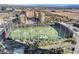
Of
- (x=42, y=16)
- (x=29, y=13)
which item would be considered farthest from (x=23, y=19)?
(x=42, y=16)

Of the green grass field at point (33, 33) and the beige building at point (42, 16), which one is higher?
the beige building at point (42, 16)

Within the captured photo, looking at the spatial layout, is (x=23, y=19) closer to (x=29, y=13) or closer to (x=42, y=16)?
(x=29, y=13)

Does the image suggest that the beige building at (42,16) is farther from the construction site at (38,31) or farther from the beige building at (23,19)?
the beige building at (23,19)

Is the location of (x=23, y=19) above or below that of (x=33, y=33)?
above

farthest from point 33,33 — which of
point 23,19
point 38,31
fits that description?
point 23,19

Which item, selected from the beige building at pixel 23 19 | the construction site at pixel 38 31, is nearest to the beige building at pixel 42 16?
the construction site at pixel 38 31

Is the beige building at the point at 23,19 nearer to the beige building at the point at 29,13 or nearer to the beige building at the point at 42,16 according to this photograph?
the beige building at the point at 29,13

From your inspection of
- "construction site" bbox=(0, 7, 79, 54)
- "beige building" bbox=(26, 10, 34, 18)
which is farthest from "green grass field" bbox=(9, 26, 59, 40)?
"beige building" bbox=(26, 10, 34, 18)

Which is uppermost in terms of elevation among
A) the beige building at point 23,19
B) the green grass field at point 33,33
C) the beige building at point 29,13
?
the beige building at point 29,13

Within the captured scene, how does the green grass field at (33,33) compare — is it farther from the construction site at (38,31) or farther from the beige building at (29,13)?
the beige building at (29,13)
